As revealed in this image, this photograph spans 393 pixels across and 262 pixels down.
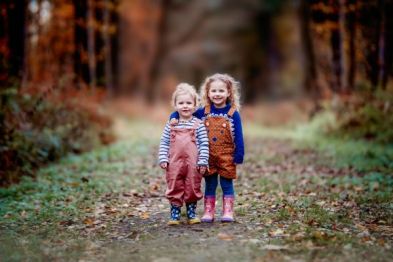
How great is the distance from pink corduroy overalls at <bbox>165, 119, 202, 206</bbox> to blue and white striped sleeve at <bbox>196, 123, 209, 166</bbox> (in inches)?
2.1

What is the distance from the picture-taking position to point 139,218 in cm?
780

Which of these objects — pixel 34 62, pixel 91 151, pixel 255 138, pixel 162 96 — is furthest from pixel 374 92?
pixel 162 96

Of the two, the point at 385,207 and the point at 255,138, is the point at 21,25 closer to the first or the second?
the point at 255,138

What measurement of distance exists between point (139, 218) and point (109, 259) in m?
1.85

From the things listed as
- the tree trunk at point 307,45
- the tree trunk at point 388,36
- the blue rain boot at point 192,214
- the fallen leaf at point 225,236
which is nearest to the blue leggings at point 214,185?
the blue rain boot at point 192,214

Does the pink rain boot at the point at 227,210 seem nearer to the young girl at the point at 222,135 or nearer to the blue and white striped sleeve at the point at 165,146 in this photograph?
the young girl at the point at 222,135

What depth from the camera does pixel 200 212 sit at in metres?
8.05

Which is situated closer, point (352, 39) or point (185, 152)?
point (185, 152)

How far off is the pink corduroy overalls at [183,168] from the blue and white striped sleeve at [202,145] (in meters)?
0.05

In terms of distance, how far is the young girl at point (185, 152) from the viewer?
275 inches

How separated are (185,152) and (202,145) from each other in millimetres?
232

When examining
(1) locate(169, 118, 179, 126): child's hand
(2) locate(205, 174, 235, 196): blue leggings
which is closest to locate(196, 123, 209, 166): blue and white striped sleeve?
→ (1) locate(169, 118, 179, 126): child's hand

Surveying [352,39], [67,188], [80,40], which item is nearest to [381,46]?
[352,39]

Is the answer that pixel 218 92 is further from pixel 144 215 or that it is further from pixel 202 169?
pixel 144 215
